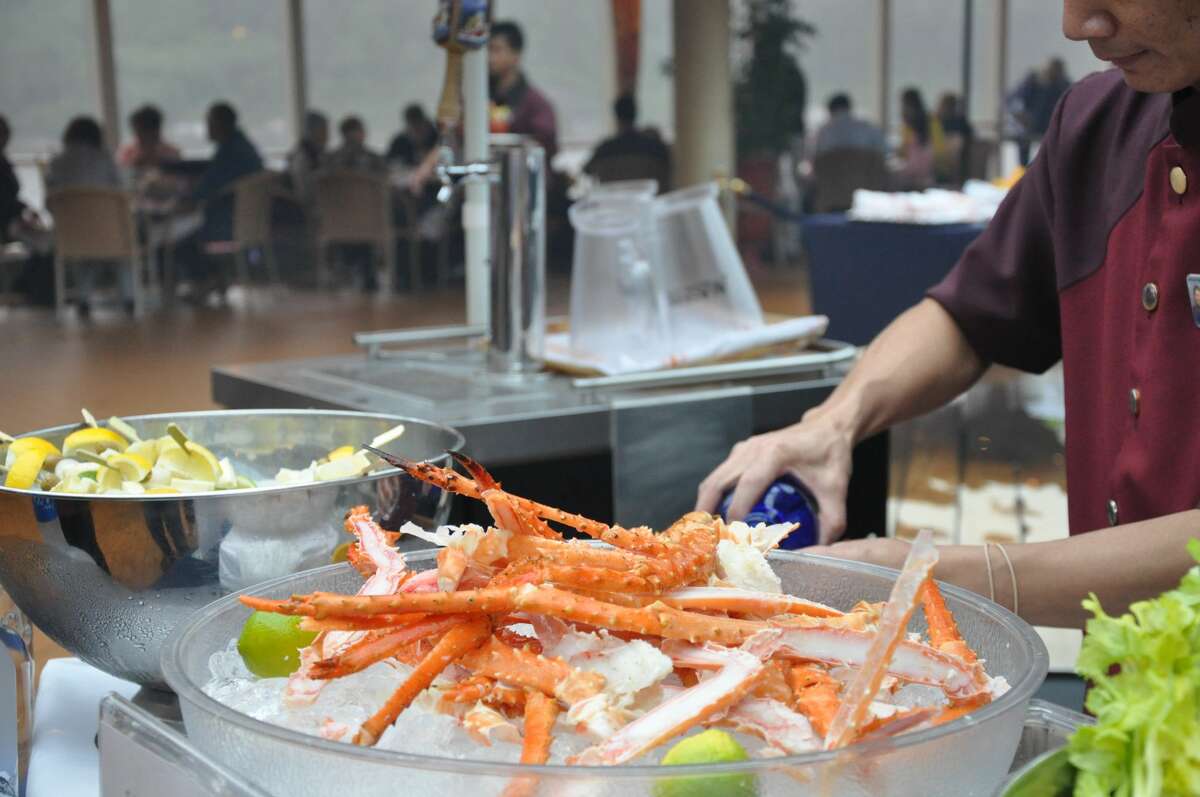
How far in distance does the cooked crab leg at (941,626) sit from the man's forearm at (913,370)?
77 cm

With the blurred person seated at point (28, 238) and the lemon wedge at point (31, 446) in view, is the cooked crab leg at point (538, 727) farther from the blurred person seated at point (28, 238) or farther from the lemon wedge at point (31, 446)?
the blurred person seated at point (28, 238)

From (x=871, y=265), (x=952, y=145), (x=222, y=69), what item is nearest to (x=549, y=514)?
(x=871, y=265)

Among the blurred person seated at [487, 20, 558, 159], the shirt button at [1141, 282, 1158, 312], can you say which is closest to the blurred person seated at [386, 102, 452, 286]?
the blurred person seated at [487, 20, 558, 159]

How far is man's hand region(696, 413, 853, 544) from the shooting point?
1251 mm

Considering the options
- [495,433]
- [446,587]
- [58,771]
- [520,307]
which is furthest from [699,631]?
[520,307]

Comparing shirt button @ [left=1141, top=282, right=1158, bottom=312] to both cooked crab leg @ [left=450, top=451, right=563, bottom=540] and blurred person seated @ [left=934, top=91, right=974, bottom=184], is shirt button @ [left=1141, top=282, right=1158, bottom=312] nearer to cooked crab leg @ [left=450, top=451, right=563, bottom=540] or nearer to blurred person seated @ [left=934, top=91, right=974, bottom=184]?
cooked crab leg @ [left=450, top=451, right=563, bottom=540]

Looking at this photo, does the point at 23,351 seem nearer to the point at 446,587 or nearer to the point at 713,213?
the point at 713,213

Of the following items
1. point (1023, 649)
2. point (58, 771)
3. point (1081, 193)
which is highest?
point (1081, 193)

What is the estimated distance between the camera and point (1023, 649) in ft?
2.17

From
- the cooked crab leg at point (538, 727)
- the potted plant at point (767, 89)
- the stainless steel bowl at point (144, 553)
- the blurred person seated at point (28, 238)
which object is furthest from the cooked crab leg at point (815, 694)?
the potted plant at point (767, 89)

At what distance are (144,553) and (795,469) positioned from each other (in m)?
0.64

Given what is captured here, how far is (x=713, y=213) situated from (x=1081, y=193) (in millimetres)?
762

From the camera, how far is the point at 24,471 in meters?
0.99

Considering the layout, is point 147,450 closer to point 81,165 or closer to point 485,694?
point 485,694
